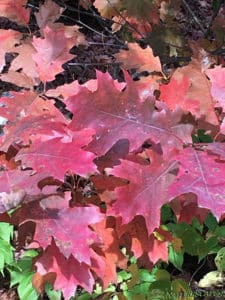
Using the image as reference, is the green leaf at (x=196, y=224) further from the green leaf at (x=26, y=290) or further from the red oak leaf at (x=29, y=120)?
the red oak leaf at (x=29, y=120)

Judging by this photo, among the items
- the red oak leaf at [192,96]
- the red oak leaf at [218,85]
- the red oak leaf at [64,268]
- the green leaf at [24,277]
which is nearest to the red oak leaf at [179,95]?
the red oak leaf at [192,96]

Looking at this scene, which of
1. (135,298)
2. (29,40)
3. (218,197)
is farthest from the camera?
(135,298)

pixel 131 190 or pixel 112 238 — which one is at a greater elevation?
pixel 131 190

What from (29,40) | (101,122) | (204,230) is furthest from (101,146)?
(204,230)

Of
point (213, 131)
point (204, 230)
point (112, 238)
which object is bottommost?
point (204, 230)

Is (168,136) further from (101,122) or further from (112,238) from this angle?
(112,238)

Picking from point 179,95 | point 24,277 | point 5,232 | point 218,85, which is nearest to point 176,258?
→ point 24,277
